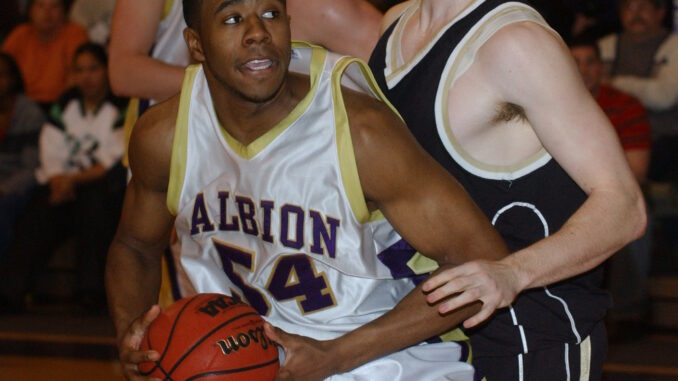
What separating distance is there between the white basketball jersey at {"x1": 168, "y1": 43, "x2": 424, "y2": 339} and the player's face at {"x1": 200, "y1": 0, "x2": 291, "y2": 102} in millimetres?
134

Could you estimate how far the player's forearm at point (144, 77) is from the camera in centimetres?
402

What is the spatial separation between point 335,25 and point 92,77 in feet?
14.5

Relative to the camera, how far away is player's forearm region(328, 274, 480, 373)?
290 cm

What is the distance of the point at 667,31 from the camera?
7293mm

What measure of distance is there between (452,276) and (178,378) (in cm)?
75

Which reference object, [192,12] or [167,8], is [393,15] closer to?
[192,12]

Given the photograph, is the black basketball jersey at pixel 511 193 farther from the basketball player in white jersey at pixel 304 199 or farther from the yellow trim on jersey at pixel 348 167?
the yellow trim on jersey at pixel 348 167

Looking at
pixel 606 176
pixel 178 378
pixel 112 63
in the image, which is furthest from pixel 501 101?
pixel 112 63

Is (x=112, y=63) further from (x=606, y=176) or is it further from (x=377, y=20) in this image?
(x=606, y=176)

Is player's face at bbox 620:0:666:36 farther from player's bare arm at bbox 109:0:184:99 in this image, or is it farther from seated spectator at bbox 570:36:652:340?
player's bare arm at bbox 109:0:184:99

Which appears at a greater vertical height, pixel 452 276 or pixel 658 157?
pixel 452 276

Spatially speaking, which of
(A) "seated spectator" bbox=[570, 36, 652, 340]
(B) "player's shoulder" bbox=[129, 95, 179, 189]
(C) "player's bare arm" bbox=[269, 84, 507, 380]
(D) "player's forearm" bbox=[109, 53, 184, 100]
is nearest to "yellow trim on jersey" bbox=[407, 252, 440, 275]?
(C) "player's bare arm" bbox=[269, 84, 507, 380]

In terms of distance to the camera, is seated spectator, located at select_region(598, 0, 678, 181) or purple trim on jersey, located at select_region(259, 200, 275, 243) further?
seated spectator, located at select_region(598, 0, 678, 181)

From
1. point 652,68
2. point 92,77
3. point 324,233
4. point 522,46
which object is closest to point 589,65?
point 652,68
